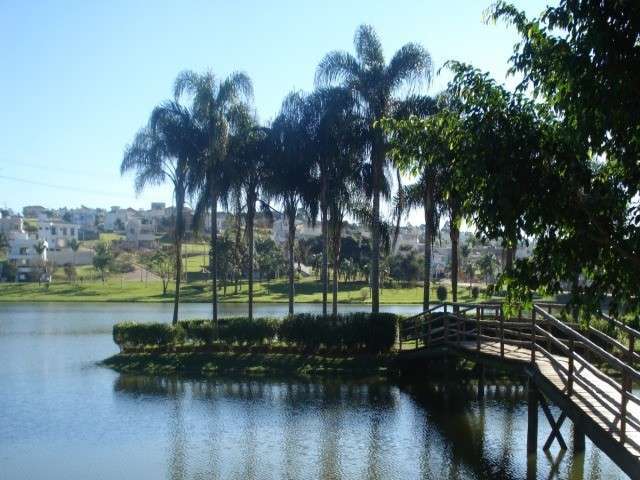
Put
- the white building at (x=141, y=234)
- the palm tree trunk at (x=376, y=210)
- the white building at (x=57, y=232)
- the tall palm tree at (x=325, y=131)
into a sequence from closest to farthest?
the palm tree trunk at (x=376, y=210)
the tall palm tree at (x=325, y=131)
the white building at (x=141, y=234)
the white building at (x=57, y=232)

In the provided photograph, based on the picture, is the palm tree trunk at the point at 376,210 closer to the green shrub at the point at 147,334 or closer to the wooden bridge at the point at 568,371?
the wooden bridge at the point at 568,371

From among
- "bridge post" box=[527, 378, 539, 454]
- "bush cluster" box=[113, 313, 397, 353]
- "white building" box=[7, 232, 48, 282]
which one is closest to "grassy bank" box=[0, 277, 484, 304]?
"white building" box=[7, 232, 48, 282]

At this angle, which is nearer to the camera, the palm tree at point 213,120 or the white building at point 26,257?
the palm tree at point 213,120

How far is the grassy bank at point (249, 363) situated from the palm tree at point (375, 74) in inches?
132

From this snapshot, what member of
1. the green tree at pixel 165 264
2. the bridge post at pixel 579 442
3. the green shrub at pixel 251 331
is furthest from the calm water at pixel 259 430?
the green tree at pixel 165 264

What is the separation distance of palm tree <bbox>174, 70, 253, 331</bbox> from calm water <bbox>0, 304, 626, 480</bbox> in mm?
10550

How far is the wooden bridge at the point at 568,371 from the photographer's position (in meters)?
12.6

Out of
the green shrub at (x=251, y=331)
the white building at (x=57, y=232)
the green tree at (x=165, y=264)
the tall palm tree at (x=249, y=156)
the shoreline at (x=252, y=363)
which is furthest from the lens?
the white building at (x=57, y=232)

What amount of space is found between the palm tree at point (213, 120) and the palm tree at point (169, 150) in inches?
21.4

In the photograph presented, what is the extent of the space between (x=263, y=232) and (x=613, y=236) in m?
122

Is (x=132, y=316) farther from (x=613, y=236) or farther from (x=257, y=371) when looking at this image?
(x=613, y=236)

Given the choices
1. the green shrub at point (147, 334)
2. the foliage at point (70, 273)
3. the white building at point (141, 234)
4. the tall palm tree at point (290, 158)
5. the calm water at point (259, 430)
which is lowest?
the calm water at point (259, 430)

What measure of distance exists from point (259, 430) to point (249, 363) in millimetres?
11738

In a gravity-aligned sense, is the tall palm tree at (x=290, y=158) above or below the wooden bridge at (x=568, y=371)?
above
